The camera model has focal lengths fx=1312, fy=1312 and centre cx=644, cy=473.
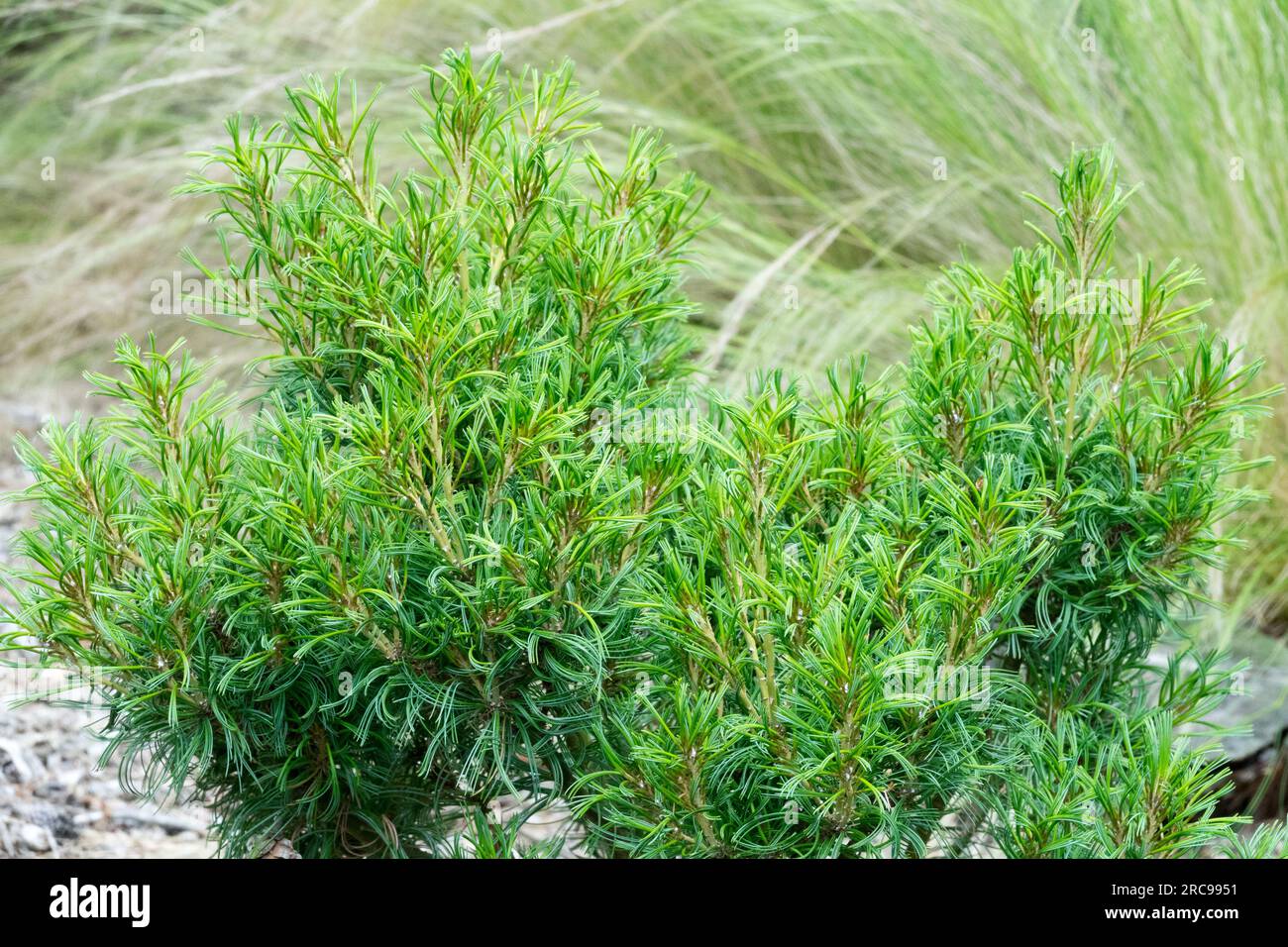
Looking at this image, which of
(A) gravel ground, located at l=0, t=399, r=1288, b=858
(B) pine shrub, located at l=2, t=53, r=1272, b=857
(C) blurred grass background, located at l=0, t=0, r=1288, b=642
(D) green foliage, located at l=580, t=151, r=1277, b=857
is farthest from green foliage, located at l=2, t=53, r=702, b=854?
(C) blurred grass background, located at l=0, t=0, r=1288, b=642

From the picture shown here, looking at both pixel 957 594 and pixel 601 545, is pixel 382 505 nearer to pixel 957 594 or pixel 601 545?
pixel 601 545

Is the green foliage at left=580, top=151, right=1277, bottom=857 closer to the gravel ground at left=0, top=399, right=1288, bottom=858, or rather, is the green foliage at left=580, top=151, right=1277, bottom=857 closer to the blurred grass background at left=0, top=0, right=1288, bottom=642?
the gravel ground at left=0, top=399, right=1288, bottom=858

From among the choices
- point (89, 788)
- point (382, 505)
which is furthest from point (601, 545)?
point (89, 788)

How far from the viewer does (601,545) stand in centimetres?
138

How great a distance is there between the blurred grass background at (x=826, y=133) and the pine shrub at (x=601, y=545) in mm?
1294

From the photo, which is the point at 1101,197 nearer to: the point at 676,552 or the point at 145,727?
the point at 676,552

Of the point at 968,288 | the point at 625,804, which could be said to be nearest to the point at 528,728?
the point at 625,804

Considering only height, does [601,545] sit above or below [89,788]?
above

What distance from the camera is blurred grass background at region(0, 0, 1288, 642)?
11.6 feet

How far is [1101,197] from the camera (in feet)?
4.97

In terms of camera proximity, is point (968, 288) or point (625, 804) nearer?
point (625, 804)

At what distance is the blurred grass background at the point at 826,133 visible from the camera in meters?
3.54

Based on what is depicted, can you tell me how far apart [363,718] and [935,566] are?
621 millimetres

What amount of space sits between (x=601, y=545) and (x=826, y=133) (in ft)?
9.86
